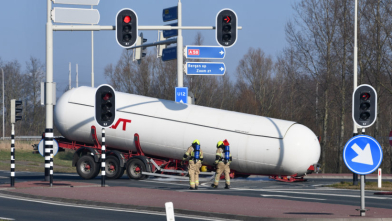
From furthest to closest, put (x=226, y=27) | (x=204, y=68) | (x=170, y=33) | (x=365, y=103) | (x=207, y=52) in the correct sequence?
1. (x=170, y=33)
2. (x=204, y=68)
3. (x=207, y=52)
4. (x=226, y=27)
5. (x=365, y=103)

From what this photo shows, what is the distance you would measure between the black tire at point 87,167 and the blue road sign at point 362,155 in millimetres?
15096

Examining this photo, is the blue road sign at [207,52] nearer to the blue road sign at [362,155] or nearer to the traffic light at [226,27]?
the traffic light at [226,27]

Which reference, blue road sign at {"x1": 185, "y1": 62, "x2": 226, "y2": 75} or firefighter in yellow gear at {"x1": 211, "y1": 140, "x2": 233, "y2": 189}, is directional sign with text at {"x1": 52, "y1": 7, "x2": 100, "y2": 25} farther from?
blue road sign at {"x1": 185, "y1": 62, "x2": 226, "y2": 75}

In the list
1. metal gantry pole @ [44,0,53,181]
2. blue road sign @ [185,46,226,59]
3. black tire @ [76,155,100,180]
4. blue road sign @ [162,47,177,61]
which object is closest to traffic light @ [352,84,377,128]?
metal gantry pole @ [44,0,53,181]

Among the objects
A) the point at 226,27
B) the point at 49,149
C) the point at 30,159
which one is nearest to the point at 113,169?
the point at 49,149

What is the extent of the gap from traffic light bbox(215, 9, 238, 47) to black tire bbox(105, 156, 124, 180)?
309 inches

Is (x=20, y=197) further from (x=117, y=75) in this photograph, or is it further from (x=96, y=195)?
(x=117, y=75)

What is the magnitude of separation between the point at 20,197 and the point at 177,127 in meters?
8.44

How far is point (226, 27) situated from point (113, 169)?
851 cm

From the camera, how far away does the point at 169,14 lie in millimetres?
26344

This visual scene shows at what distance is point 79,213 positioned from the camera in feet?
42.6

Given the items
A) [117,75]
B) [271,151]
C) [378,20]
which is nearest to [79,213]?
[271,151]

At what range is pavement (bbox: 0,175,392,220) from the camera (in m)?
12.2

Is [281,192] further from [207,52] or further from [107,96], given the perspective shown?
[207,52]
